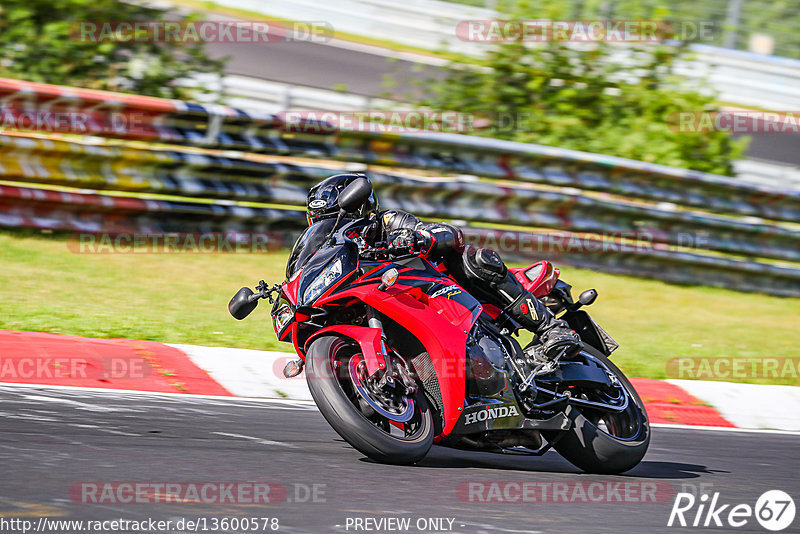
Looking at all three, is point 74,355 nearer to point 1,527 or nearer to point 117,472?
point 117,472

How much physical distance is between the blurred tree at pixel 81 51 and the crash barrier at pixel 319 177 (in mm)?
892

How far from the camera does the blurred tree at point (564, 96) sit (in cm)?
1207

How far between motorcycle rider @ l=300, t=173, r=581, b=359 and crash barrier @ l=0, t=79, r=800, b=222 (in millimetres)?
4574

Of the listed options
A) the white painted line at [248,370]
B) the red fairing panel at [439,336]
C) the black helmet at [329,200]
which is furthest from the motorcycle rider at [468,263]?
the white painted line at [248,370]

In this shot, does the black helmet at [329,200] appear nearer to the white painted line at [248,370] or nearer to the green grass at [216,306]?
the white painted line at [248,370]

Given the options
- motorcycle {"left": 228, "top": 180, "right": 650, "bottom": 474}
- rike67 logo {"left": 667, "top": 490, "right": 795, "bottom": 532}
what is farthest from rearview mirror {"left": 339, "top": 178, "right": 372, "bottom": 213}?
rike67 logo {"left": 667, "top": 490, "right": 795, "bottom": 532}

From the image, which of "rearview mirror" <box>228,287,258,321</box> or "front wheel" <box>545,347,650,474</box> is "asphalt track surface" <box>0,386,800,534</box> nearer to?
"front wheel" <box>545,347,650,474</box>

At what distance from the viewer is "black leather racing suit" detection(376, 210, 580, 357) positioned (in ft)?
16.2

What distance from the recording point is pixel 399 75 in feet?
57.1

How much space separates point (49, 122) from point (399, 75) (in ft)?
30.3

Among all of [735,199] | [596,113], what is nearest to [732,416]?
[735,199]

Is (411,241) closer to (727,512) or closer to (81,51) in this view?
(727,512)

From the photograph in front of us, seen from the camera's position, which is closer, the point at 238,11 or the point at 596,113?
the point at 596,113

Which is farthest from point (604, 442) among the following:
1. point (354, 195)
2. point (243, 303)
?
point (243, 303)
